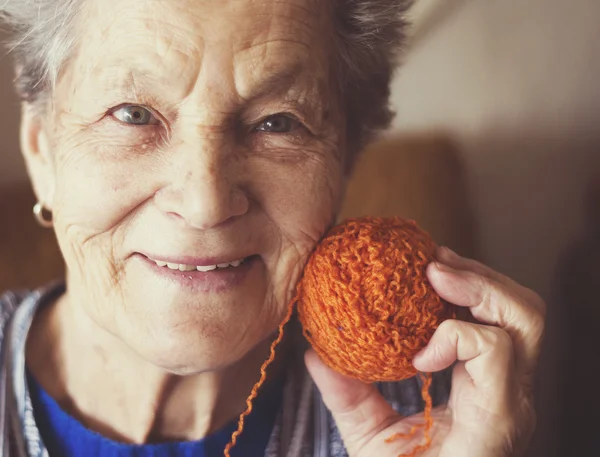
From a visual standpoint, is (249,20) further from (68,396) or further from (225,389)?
(68,396)

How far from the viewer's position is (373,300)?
2.67 ft

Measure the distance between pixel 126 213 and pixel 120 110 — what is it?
0.51 ft

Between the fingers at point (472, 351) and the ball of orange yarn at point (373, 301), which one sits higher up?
the ball of orange yarn at point (373, 301)

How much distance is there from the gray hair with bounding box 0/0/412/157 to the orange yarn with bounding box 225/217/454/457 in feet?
0.98

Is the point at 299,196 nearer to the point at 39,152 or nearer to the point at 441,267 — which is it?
the point at 441,267

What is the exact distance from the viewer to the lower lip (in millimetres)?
901

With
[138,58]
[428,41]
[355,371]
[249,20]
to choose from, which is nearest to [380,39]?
[249,20]

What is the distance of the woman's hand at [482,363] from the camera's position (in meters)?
0.88

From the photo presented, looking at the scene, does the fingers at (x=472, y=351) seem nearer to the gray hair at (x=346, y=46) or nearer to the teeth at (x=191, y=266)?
the teeth at (x=191, y=266)

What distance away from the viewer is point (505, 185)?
158 cm

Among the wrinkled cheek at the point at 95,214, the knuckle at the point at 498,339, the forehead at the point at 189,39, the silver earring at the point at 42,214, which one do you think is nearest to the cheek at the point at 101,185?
the wrinkled cheek at the point at 95,214

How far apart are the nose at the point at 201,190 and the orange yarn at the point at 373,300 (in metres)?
0.17

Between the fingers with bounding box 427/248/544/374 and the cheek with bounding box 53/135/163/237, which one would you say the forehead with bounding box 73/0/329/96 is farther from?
the fingers with bounding box 427/248/544/374

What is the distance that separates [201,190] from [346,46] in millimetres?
381
